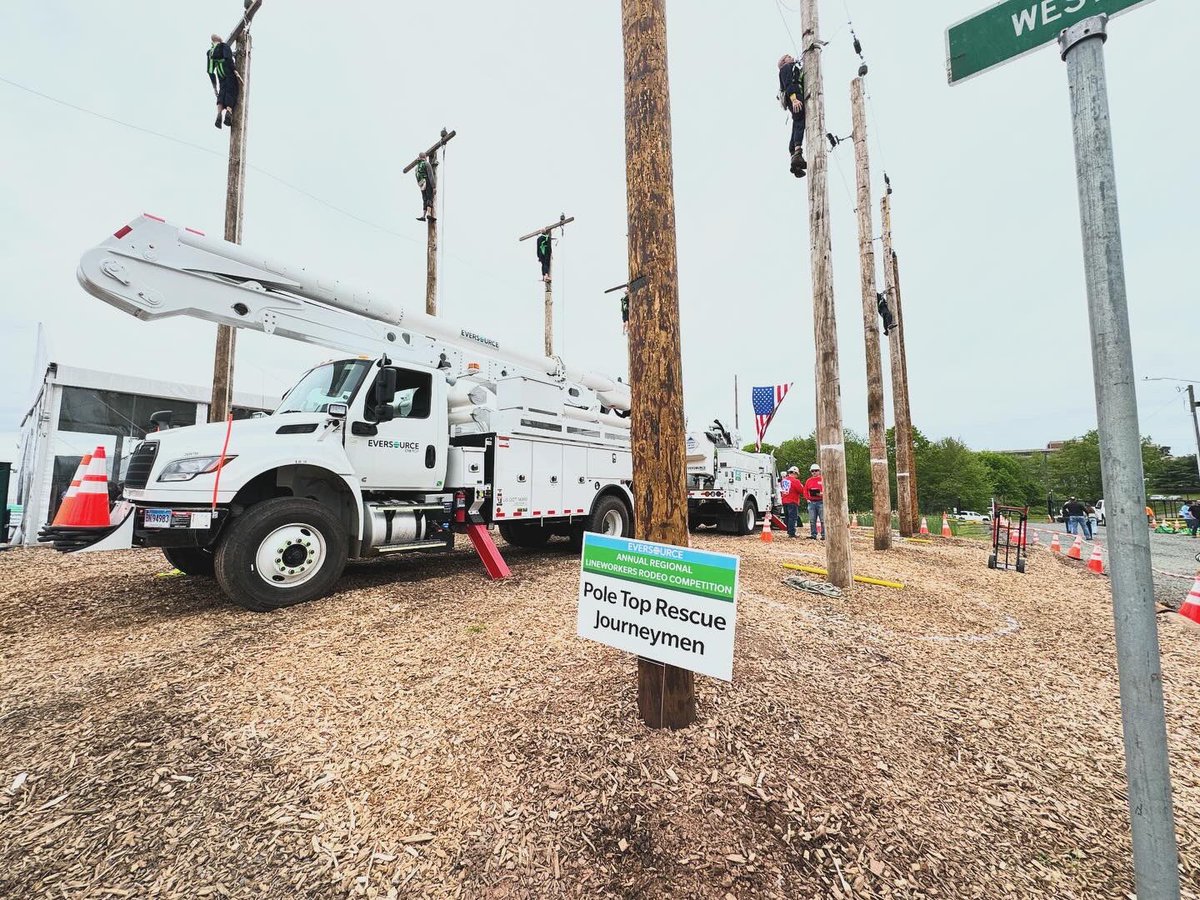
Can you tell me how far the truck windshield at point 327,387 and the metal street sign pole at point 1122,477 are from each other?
5.68 metres

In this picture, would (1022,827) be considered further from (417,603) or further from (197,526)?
(197,526)

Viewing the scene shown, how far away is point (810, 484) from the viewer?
39.0 feet

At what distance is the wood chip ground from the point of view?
1895 millimetres

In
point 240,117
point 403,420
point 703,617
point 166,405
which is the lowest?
point 703,617

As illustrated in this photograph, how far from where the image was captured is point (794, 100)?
626 cm

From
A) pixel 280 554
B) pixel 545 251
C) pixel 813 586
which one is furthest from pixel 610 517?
pixel 545 251

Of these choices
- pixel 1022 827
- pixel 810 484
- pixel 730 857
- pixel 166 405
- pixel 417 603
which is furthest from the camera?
pixel 810 484

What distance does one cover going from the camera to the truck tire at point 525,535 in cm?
810

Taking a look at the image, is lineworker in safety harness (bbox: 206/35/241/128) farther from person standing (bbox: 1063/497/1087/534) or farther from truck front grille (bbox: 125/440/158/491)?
person standing (bbox: 1063/497/1087/534)

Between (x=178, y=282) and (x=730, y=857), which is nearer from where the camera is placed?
(x=730, y=857)

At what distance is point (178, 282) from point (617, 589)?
18.3 ft

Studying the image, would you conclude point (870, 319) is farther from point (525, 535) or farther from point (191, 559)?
point (191, 559)

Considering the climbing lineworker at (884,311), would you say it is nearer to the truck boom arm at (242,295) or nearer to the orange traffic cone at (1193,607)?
the orange traffic cone at (1193,607)

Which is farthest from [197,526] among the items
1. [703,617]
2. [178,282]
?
[703,617]
